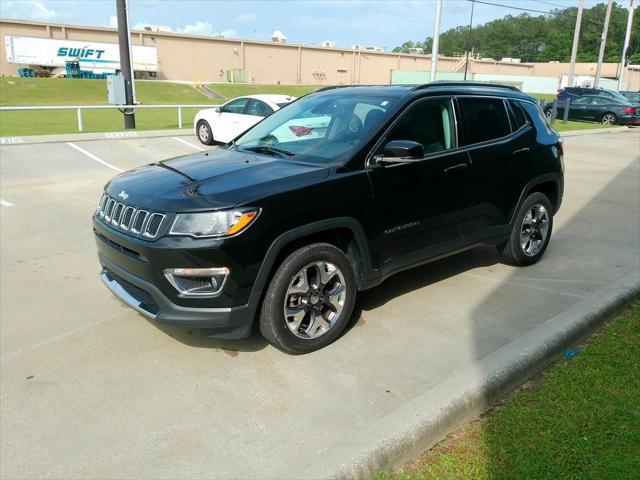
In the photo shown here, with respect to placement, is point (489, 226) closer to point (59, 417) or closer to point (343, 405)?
point (343, 405)

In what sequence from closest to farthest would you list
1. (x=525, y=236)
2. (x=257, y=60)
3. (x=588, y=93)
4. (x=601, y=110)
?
(x=525, y=236), (x=601, y=110), (x=588, y=93), (x=257, y=60)

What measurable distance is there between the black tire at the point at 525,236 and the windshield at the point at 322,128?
193 cm

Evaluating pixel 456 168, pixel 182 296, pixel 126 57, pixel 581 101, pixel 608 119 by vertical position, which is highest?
pixel 126 57

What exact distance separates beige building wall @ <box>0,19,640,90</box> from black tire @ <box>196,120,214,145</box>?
4777 cm

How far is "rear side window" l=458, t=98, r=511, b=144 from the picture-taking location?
479 centimetres

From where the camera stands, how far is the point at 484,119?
16.4 feet

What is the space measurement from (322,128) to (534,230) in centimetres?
259

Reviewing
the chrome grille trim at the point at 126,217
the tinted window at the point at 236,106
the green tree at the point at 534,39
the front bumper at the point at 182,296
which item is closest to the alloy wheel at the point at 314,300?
the front bumper at the point at 182,296

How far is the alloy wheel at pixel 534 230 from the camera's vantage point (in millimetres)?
5527

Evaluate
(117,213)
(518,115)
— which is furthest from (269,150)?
(518,115)

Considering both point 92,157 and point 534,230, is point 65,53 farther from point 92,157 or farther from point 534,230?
point 534,230

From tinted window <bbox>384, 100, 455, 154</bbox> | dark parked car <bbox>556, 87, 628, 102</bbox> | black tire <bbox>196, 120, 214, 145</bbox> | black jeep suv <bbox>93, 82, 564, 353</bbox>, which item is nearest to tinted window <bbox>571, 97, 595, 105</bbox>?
dark parked car <bbox>556, 87, 628, 102</bbox>

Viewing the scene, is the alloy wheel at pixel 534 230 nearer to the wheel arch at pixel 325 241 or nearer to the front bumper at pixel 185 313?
the wheel arch at pixel 325 241

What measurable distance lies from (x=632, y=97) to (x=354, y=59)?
174 feet
